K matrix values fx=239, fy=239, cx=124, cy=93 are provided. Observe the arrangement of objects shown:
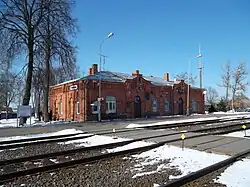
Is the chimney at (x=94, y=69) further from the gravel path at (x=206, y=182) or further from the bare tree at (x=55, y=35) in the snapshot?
the gravel path at (x=206, y=182)

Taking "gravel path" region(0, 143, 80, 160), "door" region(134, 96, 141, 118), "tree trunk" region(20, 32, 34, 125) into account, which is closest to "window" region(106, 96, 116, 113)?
"door" region(134, 96, 141, 118)

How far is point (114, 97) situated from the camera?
35375 mm

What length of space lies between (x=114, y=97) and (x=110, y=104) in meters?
1.23

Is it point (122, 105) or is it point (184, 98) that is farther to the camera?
point (184, 98)

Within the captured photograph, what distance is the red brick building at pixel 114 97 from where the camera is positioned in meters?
33.1

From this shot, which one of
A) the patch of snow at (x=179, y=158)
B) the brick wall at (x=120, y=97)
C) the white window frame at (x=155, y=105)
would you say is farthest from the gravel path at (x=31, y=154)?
the white window frame at (x=155, y=105)

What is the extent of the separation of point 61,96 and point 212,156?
32.8 m

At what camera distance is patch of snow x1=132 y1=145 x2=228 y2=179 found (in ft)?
24.1

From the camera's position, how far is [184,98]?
156 ft

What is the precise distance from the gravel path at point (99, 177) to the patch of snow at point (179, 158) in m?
0.32

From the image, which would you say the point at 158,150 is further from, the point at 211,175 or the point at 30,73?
the point at 30,73

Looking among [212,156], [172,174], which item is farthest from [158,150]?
[172,174]

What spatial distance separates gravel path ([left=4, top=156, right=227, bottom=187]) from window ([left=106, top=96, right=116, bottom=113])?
88.4 ft

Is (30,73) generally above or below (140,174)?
above
